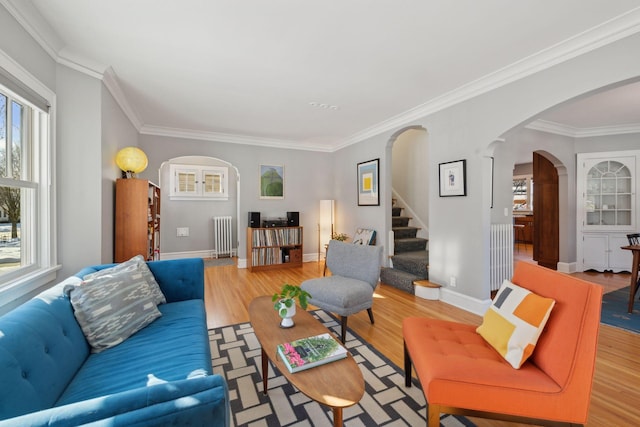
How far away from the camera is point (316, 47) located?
2375 mm

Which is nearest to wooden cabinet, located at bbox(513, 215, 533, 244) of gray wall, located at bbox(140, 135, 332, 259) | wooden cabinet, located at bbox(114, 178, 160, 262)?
gray wall, located at bbox(140, 135, 332, 259)

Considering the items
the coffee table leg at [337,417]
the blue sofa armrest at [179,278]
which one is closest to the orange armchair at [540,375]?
the coffee table leg at [337,417]

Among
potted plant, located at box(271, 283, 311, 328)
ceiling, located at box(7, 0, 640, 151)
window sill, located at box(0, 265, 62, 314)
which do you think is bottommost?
potted plant, located at box(271, 283, 311, 328)

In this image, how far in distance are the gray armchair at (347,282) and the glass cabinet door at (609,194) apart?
4701mm

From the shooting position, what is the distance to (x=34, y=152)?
2.16 metres

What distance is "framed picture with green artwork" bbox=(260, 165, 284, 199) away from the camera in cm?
555

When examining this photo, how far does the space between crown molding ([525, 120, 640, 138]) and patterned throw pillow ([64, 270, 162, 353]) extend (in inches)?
223

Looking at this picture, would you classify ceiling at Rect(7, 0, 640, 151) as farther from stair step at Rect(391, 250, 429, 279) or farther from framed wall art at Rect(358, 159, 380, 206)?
stair step at Rect(391, 250, 429, 279)

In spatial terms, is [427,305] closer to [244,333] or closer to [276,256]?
[244,333]

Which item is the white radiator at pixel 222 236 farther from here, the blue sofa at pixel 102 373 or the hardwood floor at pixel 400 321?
the blue sofa at pixel 102 373

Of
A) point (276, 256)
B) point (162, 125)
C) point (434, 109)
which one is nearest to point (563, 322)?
point (434, 109)

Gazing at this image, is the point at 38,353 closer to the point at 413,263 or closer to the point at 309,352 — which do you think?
the point at 309,352

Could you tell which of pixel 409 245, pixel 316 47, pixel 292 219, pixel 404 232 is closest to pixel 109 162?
pixel 316 47

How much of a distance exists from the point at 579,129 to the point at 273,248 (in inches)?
235
